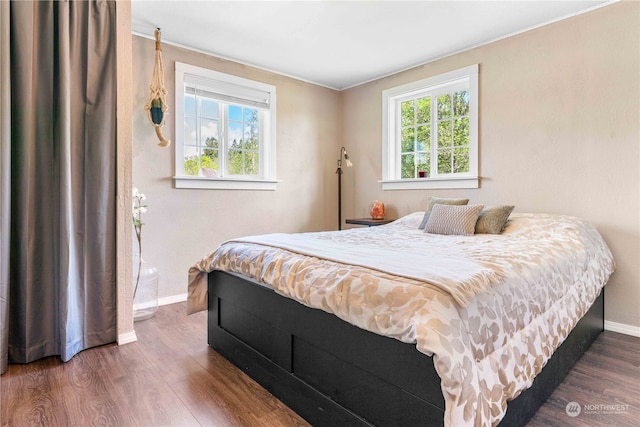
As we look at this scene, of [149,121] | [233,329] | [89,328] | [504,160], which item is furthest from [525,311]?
[149,121]

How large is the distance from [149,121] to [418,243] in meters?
2.50

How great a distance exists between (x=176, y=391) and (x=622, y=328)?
3.04 m

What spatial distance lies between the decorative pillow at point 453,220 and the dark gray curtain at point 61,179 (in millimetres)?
2272

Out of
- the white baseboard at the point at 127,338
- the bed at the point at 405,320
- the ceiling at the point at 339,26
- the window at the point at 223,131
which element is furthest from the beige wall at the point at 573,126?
the white baseboard at the point at 127,338

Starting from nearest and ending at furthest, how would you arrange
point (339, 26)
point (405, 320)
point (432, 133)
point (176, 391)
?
point (405, 320)
point (176, 391)
point (339, 26)
point (432, 133)

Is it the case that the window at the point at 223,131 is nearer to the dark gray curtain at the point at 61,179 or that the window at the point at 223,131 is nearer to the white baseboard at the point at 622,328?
the dark gray curtain at the point at 61,179

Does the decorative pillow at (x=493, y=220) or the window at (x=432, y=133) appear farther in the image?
the window at (x=432, y=133)

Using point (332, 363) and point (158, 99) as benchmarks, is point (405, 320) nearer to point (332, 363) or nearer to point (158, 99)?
point (332, 363)

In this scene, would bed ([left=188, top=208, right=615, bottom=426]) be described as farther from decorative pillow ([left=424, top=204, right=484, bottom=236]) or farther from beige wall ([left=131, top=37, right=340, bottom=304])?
beige wall ([left=131, top=37, right=340, bottom=304])

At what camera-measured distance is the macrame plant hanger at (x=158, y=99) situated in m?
2.86

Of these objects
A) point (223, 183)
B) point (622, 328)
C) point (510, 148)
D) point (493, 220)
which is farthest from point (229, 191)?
point (622, 328)

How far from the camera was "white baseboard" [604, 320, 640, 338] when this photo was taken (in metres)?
2.56

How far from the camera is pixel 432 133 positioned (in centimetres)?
374

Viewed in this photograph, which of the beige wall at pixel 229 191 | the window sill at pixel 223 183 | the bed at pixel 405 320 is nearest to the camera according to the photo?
the bed at pixel 405 320
